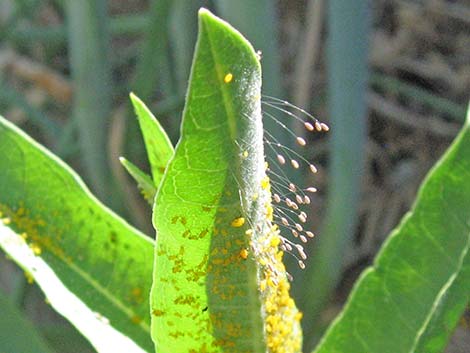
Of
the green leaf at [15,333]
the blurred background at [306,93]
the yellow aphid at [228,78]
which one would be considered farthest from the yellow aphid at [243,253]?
the blurred background at [306,93]

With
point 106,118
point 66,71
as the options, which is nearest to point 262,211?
point 106,118

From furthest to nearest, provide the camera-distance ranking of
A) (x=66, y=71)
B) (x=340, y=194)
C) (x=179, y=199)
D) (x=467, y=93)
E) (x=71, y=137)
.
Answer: (x=66, y=71), (x=467, y=93), (x=71, y=137), (x=340, y=194), (x=179, y=199)

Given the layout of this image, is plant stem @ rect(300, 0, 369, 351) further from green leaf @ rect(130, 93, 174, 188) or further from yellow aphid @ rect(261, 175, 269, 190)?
yellow aphid @ rect(261, 175, 269, 190)

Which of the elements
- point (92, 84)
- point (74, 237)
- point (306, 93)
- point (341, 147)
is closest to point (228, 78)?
point (74, 237)

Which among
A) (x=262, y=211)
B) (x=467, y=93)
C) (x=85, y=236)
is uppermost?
(x=262, y=211)

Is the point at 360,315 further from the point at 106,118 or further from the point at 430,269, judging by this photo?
the point at 106,118

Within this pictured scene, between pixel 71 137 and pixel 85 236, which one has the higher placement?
pixel 85 236

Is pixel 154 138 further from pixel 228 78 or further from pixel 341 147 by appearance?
pixel 341 147
